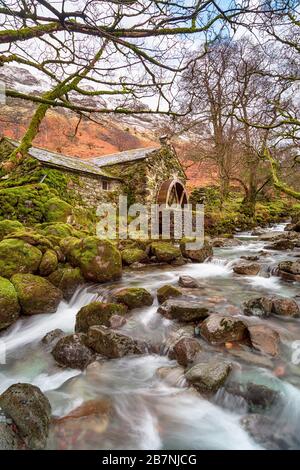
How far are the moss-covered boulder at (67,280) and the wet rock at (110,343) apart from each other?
2.23 metres

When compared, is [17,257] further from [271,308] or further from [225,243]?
[225,243]

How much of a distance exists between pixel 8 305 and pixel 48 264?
141cm

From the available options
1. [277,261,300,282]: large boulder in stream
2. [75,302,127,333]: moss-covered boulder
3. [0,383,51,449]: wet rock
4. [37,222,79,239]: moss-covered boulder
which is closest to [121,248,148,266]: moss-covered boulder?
[37,222,79,239]: moss-covered boulder

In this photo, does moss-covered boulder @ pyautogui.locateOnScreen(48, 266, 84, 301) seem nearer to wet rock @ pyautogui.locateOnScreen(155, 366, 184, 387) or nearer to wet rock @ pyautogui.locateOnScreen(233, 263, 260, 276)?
wet rock @ pyautogui.locateOnScreen(155, 366, 184, 387)

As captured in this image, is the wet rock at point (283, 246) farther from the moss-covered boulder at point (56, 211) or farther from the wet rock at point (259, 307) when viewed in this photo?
the moss-covered boulder at point (56, 211)

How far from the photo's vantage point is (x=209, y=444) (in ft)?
9.30

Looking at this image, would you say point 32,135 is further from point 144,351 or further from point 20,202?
point 144,351

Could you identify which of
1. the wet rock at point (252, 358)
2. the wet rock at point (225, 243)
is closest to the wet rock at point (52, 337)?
the wet rock at point (252, 358)

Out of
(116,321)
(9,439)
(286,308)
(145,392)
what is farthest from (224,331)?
(9,439)

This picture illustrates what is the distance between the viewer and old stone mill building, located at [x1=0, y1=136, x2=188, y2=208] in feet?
38.7

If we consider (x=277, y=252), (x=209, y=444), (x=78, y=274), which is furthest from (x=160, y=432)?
(x=277, y=252)

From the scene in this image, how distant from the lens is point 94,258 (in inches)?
262

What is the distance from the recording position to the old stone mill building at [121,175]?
38.7ft

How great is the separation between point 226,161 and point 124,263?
44.7 feet
